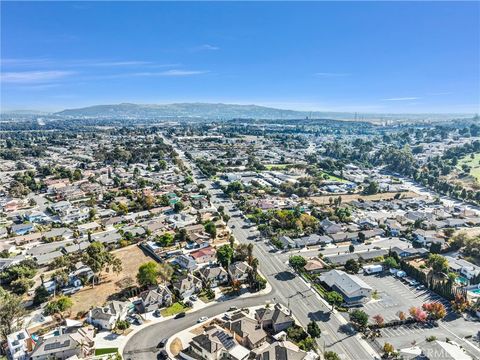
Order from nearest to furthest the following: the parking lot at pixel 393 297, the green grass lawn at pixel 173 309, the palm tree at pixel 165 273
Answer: the green grass lawn at pixel 173 309, the parking lot at pixel 393 297, the palm tree at pixel 165 273

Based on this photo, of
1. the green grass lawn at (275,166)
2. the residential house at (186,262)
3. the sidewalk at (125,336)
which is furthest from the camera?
the green grass lawn at (275,166)

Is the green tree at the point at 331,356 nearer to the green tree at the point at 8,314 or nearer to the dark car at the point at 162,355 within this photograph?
the dark car at the point at 162,355

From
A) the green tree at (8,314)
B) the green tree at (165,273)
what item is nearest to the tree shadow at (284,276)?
the green tree at (165,273)

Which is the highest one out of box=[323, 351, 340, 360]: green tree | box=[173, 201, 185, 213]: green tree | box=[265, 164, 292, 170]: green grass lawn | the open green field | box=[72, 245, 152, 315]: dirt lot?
the open green field

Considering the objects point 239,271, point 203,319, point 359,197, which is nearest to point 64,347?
point 203,319

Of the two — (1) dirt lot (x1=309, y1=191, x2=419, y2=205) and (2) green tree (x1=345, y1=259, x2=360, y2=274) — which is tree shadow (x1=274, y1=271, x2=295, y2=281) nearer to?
(2) green tree (x1=345, y1=259, x2=360, y2=274)

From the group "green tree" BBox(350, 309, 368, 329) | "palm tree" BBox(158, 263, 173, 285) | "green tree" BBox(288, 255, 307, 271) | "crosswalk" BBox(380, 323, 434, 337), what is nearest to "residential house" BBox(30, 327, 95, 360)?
"palm tree" BBox(158, 263, 173, 285)

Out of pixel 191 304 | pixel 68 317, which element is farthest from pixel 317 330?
pixel 68 317
